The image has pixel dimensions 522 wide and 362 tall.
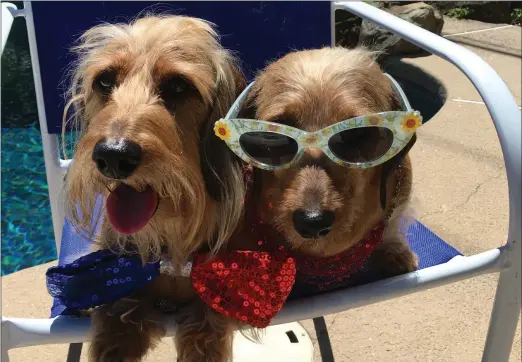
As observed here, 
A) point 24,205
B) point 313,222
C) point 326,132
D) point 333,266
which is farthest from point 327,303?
point 24,205

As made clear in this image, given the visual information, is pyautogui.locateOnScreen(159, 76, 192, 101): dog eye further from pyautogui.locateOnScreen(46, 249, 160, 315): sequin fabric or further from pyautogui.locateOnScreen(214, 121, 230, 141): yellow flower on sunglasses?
pyautogui.locateOnScreen(46, 249, 160, 315): sequin fabric

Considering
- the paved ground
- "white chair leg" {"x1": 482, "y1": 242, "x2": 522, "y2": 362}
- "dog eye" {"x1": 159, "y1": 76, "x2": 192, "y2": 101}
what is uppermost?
"dog eye" {"x1": 159, "y1": 76, "x2": 192, "y2": 101}

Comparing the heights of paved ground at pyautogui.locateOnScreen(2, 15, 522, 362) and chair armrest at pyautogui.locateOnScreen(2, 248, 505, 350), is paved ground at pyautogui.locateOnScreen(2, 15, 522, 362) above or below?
below

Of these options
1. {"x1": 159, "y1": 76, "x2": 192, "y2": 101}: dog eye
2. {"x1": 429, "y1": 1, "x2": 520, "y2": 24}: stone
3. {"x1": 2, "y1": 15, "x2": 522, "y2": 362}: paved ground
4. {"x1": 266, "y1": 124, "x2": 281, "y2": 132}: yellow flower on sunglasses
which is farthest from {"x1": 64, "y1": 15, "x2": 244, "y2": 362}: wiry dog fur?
{"x1": 429, "y1": 1, "x2": 520, "y2": 24}: stone

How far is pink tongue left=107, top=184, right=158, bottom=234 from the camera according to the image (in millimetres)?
1035

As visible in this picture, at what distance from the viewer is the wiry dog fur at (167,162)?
106 cm

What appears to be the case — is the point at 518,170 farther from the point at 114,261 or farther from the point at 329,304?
the point at 114,261

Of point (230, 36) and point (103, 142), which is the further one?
point (230, 36)

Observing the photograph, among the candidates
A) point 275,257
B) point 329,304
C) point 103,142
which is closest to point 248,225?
point 275,257

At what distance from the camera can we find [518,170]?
3.34 feet

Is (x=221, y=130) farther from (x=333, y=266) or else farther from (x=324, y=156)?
(x=333, y=266)

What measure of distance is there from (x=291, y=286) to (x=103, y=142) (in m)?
0.44

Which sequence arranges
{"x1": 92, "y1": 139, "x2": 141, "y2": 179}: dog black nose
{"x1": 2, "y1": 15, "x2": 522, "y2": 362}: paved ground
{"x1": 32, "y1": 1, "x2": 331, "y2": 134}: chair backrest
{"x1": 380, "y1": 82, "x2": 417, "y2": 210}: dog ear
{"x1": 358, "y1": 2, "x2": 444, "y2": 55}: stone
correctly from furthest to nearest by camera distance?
{"x1": 358, "y1": 2, "x2": 444, "y2": 55}: stone
{"x1": 2, "y1": 15, "x2": 522, "y2": 362}: paved ground
{"x1": 32, "y1": 1, "x2": 331, "y2": 134}: chair backrest
{"x1": 380, "y1": 82, "x2": 417, "y2": 210}: dog ear
{"x1": 92, "y1": 139, "x2": 141, "y2": 179}: dog black nose

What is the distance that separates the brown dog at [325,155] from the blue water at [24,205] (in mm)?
2541
